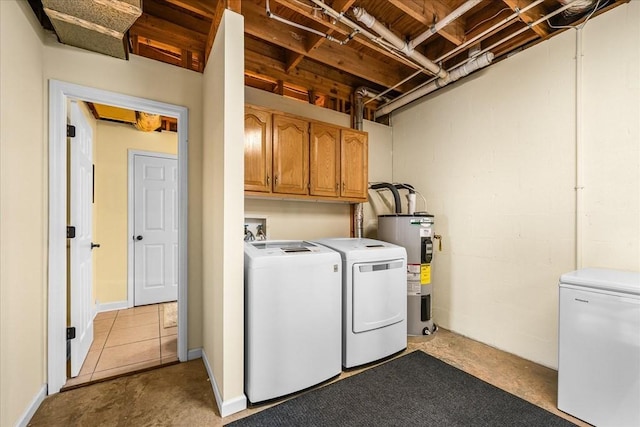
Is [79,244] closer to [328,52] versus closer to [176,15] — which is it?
[176,15]

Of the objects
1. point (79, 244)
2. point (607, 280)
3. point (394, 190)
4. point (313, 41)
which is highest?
point (313, 41)

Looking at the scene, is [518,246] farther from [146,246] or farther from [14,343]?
[146,246]

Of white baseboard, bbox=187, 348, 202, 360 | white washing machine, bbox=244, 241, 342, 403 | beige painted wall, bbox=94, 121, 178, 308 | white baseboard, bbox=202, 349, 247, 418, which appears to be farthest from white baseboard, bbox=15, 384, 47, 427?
beige painted wall, bbox=94, 121, 178, 308

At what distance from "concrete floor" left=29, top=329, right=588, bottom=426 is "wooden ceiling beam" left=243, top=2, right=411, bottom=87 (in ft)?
9.81

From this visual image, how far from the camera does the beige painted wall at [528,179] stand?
204cm

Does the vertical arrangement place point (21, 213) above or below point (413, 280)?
above

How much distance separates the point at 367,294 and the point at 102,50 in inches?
113

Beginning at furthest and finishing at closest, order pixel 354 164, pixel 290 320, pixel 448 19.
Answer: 1. pixel 354 164
2. pixel 448 19
3. pixel 290 320

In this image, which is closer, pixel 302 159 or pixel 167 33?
pixel 167 33

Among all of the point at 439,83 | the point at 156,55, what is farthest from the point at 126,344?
the point at 439,83

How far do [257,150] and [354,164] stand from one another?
3.79ft

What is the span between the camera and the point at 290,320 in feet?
6.52

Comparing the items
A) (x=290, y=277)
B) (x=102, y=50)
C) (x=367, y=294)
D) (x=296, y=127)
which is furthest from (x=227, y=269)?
(x=102, y=50)

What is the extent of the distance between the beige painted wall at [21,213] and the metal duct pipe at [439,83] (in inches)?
134
